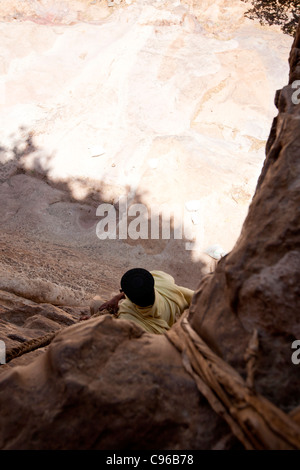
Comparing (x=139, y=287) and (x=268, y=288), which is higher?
(x=268, y=288)

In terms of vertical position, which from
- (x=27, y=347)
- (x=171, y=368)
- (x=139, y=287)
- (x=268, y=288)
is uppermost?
(x=268, y=288)

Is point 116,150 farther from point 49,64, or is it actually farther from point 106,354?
point 106,354

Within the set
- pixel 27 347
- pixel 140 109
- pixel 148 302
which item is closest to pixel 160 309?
pixel 148 302

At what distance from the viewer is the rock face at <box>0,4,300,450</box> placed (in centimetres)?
97

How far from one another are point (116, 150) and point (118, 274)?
2.29 m

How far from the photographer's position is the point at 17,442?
0.97m

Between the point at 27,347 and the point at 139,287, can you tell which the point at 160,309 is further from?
the point at 27,347

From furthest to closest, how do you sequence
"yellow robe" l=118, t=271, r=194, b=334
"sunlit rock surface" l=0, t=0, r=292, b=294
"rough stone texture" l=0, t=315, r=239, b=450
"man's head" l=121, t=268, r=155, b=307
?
"sunlit rock surface" l=0, t=0, r=292, b=294
"yellow robe" l=118, t=271, r=194, b=334
"man's head" l=121, t=268, r=155, b=307
"rough stone texture" l=0, t=315, r=239, b=450

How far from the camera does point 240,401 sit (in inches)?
35.7

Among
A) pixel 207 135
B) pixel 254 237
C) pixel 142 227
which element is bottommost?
pixel 142 227

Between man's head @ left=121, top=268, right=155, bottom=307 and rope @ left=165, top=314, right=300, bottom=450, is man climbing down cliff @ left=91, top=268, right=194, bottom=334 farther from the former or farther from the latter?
rope @ left=165, top=314, right=300, bottom=450

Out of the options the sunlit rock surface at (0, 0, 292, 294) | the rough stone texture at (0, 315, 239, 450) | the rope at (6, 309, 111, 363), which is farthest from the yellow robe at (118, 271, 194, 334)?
the sunlit rock surface at (0, 0, 292, 294)

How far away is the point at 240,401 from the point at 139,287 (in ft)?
2.45

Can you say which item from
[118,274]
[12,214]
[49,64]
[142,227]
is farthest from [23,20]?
[118,274]
